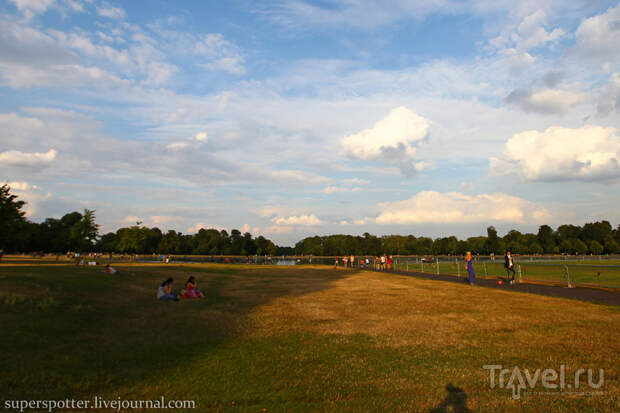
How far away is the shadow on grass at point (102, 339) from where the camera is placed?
280 inches

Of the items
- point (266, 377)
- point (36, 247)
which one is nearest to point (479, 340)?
point (266, 377)

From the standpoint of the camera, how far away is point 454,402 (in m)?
6.38

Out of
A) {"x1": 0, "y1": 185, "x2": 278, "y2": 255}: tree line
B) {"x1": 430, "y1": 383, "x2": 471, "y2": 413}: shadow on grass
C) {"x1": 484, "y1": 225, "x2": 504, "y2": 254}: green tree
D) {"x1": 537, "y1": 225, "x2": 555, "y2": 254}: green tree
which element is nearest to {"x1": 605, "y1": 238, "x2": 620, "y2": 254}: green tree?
{"x1": 537, "y1": 225, "x2": 555, "y2": 254}: green tree

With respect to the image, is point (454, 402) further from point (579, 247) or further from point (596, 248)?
point (579, 247)

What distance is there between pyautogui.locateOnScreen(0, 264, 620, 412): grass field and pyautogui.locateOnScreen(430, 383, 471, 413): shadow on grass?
0.03 m

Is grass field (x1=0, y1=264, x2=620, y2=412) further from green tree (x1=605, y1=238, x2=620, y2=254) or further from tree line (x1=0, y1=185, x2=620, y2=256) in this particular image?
green tree (x1=605, y1=238, x2=620, y2=254)

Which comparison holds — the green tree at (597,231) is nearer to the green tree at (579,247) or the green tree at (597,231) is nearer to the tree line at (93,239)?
the green tree at (579,247)

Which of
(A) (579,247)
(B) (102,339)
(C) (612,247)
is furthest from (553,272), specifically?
(C) (612,247)

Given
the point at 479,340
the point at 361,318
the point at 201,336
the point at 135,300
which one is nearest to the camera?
the point at 479,340

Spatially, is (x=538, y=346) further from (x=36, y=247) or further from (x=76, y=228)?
(x=36, y=247)

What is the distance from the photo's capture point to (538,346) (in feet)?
31.8

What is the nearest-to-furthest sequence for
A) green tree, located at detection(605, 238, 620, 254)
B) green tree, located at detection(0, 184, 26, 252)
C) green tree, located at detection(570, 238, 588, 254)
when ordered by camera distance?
green tree, located at detection(0, 184, 26, 252) < green tree, located at detection(605, 238, 620, 254) < green tree, located at detection(570, 238, 588, 254)

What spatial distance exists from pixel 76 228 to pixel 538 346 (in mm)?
59155

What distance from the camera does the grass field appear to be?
6609 mm
